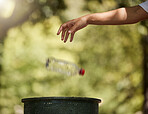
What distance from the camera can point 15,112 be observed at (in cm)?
1759

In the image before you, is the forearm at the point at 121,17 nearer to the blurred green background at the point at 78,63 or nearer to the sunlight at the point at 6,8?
the sunlight at the point at 6,8

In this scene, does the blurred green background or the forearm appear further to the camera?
the blurred green background

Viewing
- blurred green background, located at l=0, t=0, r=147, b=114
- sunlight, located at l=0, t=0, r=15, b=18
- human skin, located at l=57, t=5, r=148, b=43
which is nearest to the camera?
human skin, located at l=57, t=5, r=148, b=43

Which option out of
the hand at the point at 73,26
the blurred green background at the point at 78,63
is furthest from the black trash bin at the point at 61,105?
the blurred green background at the point at 78,63

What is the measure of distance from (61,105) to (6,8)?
7656mm

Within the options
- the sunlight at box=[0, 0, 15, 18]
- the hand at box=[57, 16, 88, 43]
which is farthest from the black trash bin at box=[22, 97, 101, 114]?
the sunlight at box=[0, 0, 15, 18]

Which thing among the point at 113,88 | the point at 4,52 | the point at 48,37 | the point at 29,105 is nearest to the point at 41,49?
the point at 48,37

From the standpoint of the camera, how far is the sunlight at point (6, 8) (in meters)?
11.1

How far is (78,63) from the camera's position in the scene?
742 inches

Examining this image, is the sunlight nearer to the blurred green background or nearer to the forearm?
the blurred green background

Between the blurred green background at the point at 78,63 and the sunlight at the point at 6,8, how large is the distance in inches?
143

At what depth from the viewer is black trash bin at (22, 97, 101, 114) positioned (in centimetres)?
418

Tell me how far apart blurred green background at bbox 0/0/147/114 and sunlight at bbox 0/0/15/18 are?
3.62m

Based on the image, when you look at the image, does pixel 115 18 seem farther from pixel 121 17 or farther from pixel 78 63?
pixel 78 63
